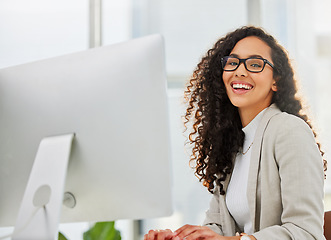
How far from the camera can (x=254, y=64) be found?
1355mm

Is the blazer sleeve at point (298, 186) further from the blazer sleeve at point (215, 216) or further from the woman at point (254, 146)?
the blazer sleeve at point (215, 216)

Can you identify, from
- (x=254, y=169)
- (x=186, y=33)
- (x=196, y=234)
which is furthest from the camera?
(x=186, y=33)

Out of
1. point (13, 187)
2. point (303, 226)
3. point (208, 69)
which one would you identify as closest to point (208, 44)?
point (208, 69)

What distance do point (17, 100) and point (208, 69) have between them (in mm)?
885

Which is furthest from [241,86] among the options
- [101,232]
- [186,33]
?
[186,33]

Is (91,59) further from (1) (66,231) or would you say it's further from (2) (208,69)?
(1) (66,231)

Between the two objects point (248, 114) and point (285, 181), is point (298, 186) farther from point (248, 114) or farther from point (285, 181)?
point (248, 114)

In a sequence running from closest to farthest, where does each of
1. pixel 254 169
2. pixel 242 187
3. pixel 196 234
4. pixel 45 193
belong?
pixel 45 193, pixel 196 234, pixel 254 169, pixel 242 187

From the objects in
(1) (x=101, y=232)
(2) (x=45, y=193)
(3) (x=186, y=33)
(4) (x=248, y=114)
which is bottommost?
(1) (x=101, y=232)

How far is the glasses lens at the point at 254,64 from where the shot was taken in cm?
135

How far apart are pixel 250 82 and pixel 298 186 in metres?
0.43

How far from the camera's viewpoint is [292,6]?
2.85m

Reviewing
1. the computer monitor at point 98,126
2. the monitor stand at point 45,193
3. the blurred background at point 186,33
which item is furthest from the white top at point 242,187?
the blurred background at point 186,33

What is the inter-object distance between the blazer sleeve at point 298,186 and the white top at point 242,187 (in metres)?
0.20
